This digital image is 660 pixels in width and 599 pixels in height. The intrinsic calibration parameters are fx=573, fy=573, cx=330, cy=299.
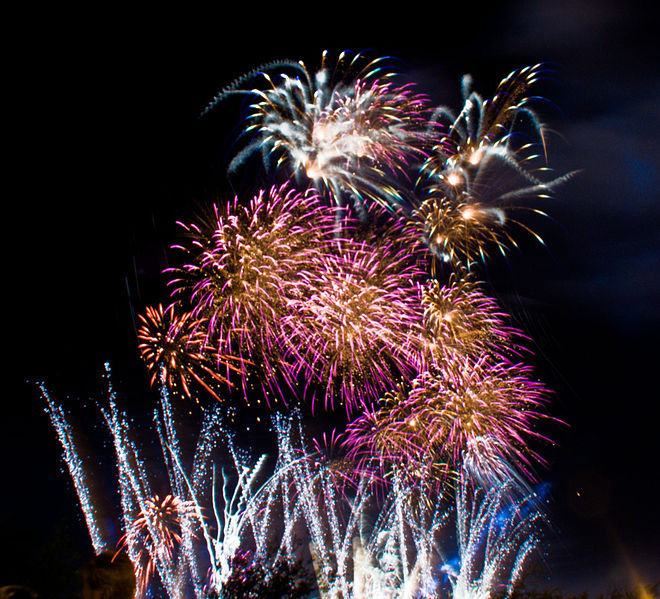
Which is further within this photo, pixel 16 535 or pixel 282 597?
pixel 16 535

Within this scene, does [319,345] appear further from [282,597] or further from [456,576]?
[456,576]

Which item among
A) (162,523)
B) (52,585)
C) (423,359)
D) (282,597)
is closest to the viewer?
(282,597)

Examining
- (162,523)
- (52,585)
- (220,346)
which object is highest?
(220,346)

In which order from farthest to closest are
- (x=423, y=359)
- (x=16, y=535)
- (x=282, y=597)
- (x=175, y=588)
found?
(x=175, y=588), (x=16, y=535), (x=423, y=359), (x=282, y=597)

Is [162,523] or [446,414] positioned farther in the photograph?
[162,523]

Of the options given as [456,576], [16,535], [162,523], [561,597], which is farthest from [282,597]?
[456,576]

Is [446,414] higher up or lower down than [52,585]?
higher up

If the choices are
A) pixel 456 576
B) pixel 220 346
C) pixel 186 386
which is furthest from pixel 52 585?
pixel 456 576

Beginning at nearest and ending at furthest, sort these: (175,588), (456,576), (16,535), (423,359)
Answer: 1. (423,359)
2. (16,535)
3. (175,588)
4. (456,576)

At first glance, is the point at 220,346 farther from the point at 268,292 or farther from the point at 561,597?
the point at 561,597
